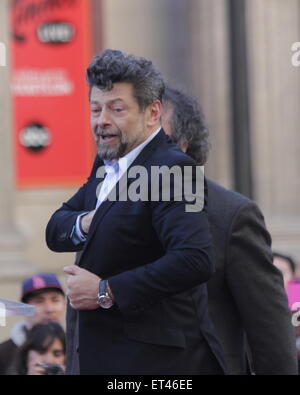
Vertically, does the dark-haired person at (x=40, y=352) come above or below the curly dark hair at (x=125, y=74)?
below

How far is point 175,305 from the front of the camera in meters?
3.22

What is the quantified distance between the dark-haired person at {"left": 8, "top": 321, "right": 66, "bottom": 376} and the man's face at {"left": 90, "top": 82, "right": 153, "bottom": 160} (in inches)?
92.3

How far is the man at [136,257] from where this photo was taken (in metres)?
3.10

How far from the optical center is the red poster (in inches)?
456

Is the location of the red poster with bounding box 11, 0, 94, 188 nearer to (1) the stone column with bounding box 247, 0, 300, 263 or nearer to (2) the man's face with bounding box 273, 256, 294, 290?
(1) the stone column with bounding box 247, 0, 300, 263

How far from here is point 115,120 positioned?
3.21 metres

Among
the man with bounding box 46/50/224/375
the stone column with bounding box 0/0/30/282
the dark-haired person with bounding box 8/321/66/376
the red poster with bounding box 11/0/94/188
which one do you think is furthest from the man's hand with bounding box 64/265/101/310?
the red poster with bounding box 11/0/94/188

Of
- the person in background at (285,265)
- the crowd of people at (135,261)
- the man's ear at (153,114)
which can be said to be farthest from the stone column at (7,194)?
the man's ear at (153,114)

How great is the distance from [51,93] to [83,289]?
879cm

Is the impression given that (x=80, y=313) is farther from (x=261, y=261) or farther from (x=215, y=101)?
(x=215, y=101)

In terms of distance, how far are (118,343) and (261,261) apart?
0.74 m

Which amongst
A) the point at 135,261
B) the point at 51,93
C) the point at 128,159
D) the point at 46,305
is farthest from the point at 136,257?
the point at 51,93

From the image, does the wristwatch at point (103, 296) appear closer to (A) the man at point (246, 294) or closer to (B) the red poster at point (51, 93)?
(A) the man at point (246, 294)

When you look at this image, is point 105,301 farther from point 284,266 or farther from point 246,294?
point 284,266
